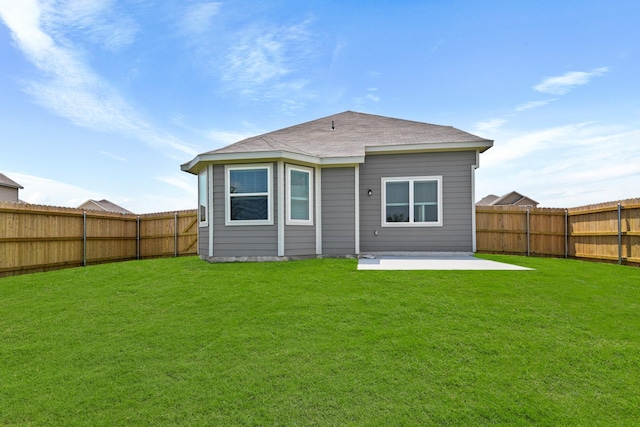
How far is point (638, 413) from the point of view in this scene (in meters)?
2.83

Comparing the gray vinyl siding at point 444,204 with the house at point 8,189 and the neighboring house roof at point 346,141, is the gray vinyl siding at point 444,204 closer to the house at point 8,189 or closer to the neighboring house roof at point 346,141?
the neighboring house roof at point 346,141

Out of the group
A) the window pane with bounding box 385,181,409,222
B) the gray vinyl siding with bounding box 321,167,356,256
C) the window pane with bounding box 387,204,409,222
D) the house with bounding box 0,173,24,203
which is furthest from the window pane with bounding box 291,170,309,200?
the house with bounding box 0,173,24,203

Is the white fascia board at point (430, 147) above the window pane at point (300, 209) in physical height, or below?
above

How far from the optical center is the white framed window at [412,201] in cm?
1045

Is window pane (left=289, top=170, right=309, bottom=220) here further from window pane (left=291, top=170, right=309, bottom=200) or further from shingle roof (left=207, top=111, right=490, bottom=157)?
shingle roof (left=207, top=111, right=490, bottom=157)

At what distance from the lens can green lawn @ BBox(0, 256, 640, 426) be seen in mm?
2908

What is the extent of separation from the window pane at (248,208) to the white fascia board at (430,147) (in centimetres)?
388

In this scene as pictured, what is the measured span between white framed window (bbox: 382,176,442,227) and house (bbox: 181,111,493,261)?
3 cm

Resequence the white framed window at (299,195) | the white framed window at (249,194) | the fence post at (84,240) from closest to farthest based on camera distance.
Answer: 1. the white framed window at (249,194)
2. the white framed window at (299,195)
3. the fence post at (84,240)

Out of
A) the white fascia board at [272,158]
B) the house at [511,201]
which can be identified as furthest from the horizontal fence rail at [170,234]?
the house at [511,201]

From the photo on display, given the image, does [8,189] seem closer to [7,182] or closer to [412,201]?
[7,182]

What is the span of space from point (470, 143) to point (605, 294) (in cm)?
557

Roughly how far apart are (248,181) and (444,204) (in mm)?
6131

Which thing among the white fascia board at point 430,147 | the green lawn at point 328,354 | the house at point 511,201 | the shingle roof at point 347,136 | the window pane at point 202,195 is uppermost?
the shingle roof at point 347,136
